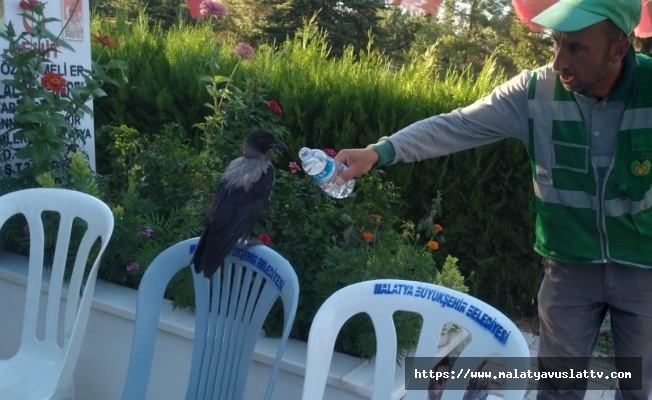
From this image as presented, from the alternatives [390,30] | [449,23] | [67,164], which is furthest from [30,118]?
[449,23]

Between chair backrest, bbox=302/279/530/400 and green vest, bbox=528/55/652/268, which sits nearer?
chair backrest, bbox=302/279/530/400

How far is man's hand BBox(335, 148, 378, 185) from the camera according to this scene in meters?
2.62

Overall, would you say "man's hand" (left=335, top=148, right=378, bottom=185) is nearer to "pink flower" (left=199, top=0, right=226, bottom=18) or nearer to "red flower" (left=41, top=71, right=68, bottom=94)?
"red flower" (left=41, top=71, right=68, bottom=94)

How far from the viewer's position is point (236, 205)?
2.86 metres

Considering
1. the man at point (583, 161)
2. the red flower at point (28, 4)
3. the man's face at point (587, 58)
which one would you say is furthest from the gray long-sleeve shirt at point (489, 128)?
the red flower at point (28, 4)

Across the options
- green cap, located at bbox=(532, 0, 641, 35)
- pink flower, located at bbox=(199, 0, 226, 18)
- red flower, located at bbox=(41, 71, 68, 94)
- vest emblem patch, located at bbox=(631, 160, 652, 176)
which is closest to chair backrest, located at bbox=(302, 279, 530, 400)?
vest emblem patch, located at bbox=(631, 160, 652, 176)

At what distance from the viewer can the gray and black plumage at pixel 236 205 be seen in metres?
2.59

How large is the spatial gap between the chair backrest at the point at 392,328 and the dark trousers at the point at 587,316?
25.8 inches

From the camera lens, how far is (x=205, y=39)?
7.16m

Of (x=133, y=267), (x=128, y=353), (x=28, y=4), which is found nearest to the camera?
(x=128, y=353)

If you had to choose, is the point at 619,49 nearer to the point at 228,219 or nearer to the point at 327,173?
the point at 327,173

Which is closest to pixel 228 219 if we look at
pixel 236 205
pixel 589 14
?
pixel 236 205

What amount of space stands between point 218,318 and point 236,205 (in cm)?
49

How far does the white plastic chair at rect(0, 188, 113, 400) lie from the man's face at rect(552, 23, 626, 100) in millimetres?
1819
